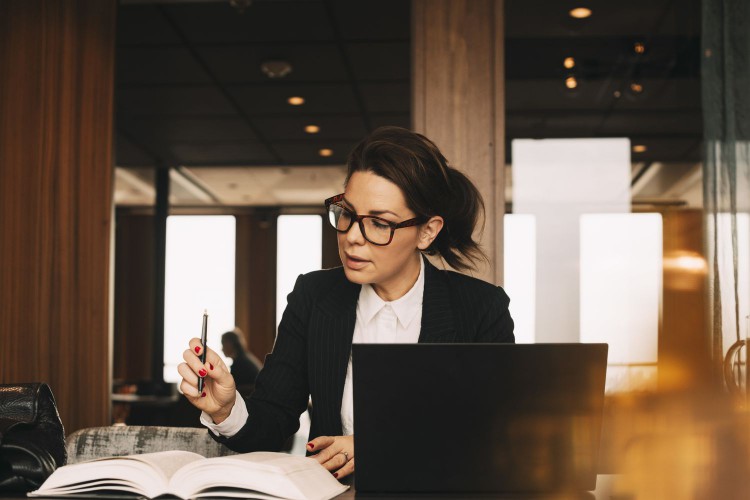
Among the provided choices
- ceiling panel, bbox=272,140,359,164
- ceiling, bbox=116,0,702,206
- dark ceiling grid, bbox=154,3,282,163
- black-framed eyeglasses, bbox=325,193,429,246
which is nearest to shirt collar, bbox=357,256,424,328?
black-framed eyeglasses, bbox=325,193,429,246

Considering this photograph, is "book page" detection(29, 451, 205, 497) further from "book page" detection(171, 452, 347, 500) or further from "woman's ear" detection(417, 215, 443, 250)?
"woman's ear" detection(417, 215, 443, 250)

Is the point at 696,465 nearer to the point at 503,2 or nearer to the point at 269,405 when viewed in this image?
the point at 269,405

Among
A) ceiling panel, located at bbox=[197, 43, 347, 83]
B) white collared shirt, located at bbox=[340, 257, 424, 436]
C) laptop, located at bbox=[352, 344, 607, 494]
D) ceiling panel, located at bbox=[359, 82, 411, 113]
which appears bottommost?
laptop, located at bbox=[352, 344, 607, 494]

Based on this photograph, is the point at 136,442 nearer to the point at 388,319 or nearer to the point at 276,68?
the point at 388,319

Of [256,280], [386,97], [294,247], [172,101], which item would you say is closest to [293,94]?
[386,97]

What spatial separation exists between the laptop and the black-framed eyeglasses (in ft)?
1.92

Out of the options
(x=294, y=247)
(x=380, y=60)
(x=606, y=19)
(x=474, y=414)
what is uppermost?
(x=380, y=60)

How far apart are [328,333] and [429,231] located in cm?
32

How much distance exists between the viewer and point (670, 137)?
2.92m

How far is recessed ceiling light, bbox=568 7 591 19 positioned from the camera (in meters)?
2.99

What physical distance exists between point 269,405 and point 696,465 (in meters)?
0.88

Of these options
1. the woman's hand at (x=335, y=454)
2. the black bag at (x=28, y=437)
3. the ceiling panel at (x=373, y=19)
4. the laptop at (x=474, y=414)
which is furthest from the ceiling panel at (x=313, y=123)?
the laptop at (x=474, y=414)

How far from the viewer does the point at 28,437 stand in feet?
3.99

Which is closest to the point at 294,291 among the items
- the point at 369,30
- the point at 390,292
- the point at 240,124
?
the point at 390,292
